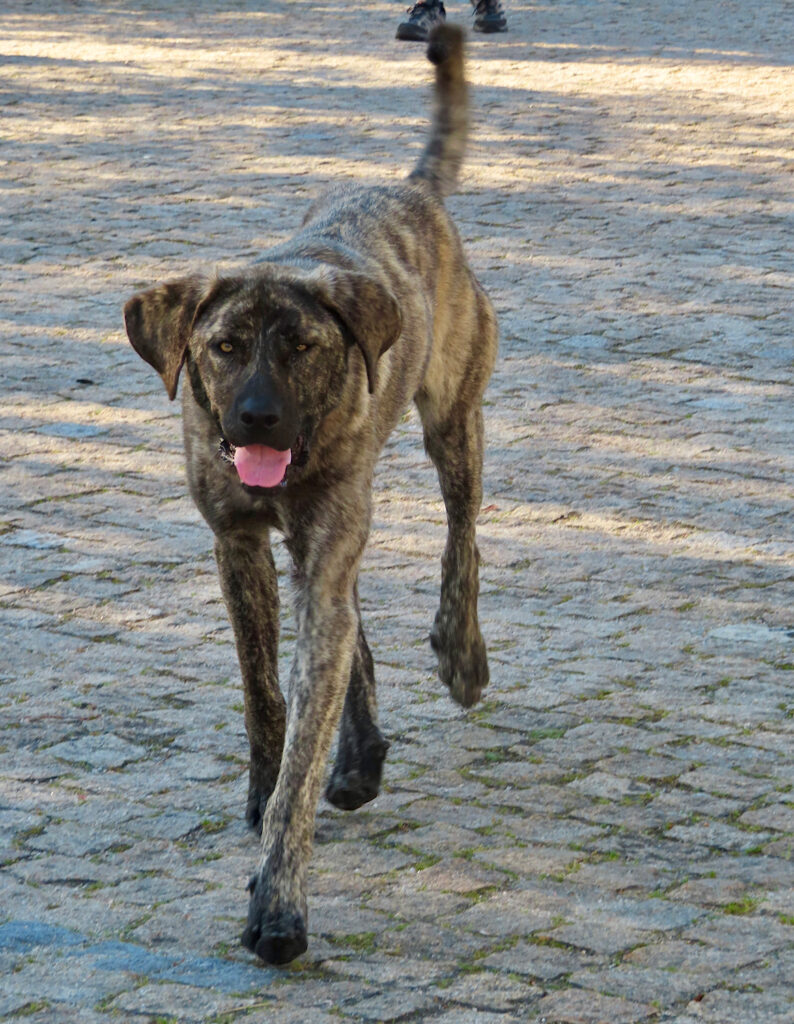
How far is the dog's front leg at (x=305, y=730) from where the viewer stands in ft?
14.5

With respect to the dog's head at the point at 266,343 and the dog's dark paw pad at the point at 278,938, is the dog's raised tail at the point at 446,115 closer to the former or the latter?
the dog's head at the point at 266,343

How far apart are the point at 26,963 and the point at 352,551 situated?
1.40 meters

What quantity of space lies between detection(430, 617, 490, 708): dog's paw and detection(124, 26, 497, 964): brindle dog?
0.43 meters

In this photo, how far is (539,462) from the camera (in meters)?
8.47

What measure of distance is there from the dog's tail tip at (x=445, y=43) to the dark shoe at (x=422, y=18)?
42.5ft

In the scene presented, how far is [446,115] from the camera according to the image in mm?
6973

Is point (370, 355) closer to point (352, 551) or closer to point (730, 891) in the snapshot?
point (352, 551)

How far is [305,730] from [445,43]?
3.28 meters

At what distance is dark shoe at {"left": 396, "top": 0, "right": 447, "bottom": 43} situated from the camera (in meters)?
19.5

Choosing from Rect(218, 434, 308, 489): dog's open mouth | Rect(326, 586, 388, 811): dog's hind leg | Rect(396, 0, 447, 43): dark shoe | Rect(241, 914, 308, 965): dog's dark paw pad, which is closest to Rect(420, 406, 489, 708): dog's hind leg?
Rect(326, 586, 388, 811): dog's hind leg

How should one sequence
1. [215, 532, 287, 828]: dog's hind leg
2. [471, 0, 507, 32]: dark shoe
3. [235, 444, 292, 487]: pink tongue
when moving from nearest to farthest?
[235, 444, 292, 487]: pink tongue, [215, 532, 287, 828]: dog's hind leg, [471, 0, 507, 32]: dark shoe

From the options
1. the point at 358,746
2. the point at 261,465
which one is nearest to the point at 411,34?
the point at 358,746

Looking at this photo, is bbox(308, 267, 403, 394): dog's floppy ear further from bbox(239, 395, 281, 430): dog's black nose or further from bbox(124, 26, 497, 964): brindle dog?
bbox(239, 395, 281, 430): dog's black nose

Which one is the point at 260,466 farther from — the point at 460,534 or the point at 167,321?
the point at 460,534
